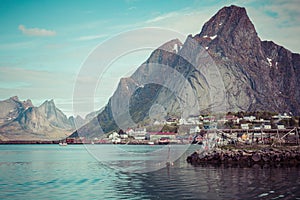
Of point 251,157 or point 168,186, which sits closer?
point 168,186

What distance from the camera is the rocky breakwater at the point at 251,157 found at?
6034 cm

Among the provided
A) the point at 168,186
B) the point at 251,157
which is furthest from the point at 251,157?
the point at 168,186

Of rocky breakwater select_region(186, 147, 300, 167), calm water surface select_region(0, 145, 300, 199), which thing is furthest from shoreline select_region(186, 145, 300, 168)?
calm water surface select_region(0, 145, 300, 199)

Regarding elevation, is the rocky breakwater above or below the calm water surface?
above

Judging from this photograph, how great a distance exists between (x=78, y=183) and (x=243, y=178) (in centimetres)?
1900

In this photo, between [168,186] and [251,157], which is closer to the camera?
[168,186]

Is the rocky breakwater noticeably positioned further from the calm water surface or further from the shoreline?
the calm water surface

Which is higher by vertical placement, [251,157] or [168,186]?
[251,157]

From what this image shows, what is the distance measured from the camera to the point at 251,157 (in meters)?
62.8

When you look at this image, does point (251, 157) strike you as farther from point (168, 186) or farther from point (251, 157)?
point (168, 186)

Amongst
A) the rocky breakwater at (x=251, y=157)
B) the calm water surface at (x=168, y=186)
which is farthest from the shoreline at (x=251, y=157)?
the calm water surface at (x=168, y=186)

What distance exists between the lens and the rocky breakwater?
60344 millimetres

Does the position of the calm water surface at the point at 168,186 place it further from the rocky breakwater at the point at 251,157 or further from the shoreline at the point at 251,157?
the rocky breakwater at the point at 251,157

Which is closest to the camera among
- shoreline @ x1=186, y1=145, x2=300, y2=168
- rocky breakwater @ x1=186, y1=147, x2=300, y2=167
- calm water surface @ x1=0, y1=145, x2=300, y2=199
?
calm water surface @ x1=0, y1=145, x2=300, y2=199
